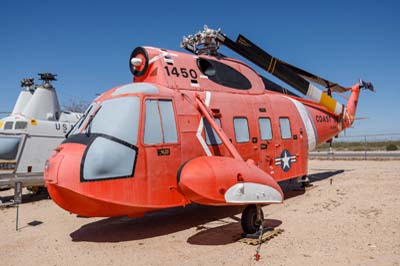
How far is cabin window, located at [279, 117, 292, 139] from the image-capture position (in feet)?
33.2

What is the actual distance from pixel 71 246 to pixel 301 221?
506 centimetres

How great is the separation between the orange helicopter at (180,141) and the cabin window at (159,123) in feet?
0.07

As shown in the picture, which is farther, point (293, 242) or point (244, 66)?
point (244, 66)

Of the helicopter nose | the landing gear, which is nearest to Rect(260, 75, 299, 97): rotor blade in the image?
the landing gear

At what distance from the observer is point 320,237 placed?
655 cm

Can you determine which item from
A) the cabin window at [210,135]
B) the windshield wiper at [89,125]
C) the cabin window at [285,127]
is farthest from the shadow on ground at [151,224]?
the cabin window at [285,127]

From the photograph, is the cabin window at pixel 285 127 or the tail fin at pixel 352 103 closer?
the cabin window at pixel 285 127

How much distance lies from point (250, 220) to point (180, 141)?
2.16 meters

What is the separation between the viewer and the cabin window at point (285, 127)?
33.2 ft

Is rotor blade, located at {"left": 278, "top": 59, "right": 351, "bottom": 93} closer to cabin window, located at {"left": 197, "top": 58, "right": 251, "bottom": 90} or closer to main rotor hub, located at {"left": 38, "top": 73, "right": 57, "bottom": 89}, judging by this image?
cabin window, located at {"left": 197, "top": 58, "right": 251, "bottom": 90}

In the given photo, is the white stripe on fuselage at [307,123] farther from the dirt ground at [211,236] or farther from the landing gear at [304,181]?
the dirt ground at [211,236]

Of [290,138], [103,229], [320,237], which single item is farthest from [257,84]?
[103,229]

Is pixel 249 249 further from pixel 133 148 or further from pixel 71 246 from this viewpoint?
pixel 71 246

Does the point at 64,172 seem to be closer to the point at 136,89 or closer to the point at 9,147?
the point at 136,89
